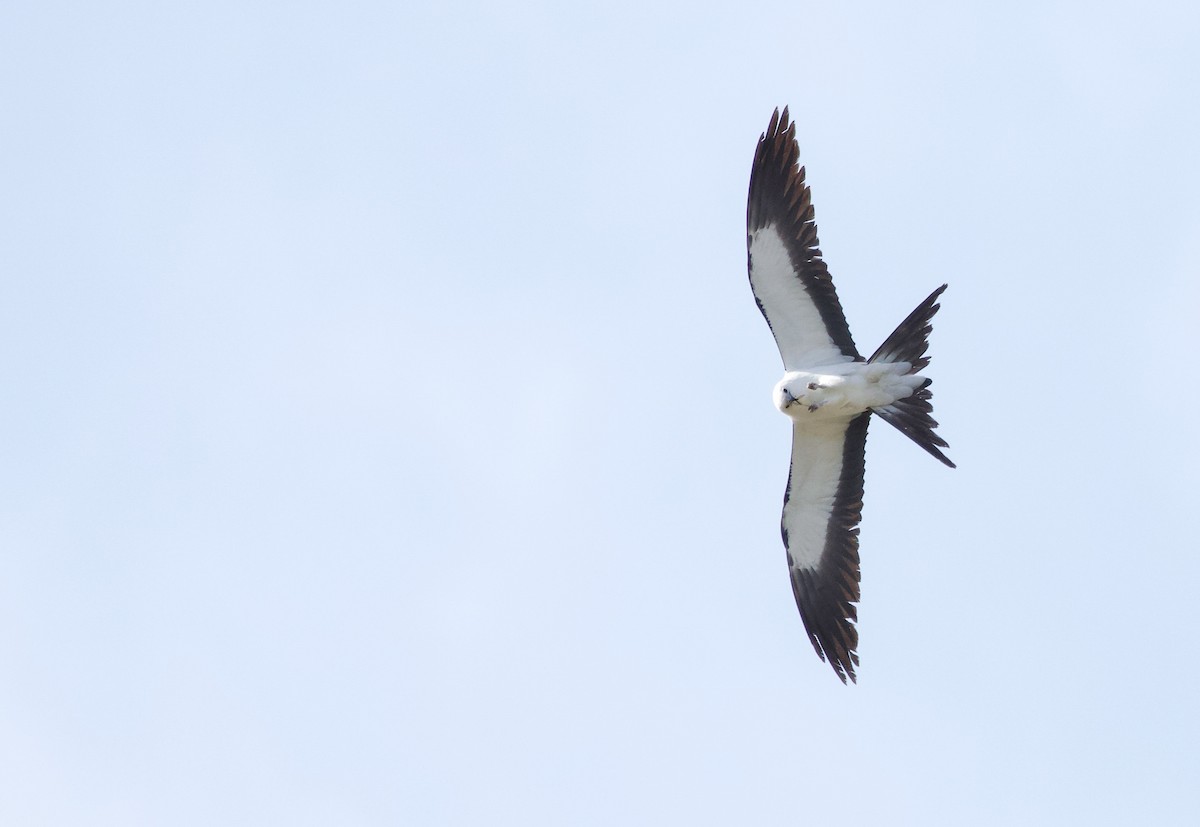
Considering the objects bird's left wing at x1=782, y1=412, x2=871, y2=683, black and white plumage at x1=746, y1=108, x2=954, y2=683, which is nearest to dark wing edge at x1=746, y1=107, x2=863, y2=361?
black and white plumage at x1=746, y1=108, x2=954, y2=683

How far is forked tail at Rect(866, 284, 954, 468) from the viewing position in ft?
42.2

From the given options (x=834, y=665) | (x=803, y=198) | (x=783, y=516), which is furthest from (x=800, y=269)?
(x=834, y=665)

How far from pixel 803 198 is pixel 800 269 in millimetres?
668

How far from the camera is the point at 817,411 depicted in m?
13.4

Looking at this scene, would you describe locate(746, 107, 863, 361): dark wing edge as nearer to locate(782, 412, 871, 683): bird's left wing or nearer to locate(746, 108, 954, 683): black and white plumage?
locate(746, 108, 954, 683): black and white plumage

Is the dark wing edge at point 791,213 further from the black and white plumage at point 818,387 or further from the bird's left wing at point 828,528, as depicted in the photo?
the bird's left wing at point 828,528

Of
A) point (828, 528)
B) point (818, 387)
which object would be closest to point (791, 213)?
point (818, 387)

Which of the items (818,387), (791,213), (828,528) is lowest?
(828,528)

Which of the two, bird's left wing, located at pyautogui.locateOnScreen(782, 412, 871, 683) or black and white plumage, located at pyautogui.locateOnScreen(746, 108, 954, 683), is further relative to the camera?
bird's left wing, located at pyautogui.locateOnScreen(782, 412, 871, 683)

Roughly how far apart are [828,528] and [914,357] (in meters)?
2.00

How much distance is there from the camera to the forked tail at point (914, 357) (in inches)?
506

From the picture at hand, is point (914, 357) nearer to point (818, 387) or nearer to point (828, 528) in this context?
point (818, 387)

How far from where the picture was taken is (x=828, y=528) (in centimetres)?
1399

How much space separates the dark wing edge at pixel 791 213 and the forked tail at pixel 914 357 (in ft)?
1.90
